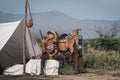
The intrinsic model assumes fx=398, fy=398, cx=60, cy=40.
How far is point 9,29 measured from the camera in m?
14.7

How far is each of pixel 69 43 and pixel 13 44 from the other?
6.92ft

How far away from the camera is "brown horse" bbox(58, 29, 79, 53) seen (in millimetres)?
14438

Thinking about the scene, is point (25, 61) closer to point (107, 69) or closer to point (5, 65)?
point (5, 65)

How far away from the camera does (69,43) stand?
47.8ft

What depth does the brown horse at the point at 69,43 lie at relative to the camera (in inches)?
568

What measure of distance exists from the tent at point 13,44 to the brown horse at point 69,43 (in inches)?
47.5

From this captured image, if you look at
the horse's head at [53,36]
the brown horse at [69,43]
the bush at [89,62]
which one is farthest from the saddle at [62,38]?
the bush at [89,62]

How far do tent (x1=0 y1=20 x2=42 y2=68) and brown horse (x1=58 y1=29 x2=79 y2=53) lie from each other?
121cm

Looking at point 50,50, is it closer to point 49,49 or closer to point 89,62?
point 49,49

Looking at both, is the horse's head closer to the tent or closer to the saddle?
the saddle

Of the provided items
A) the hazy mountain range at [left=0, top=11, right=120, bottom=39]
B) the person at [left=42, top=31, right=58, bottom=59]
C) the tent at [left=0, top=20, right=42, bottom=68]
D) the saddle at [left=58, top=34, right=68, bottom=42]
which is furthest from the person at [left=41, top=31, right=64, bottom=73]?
the hazy mountain range at [left=0, top=11, right=120, bottom=39]

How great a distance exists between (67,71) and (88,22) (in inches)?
975

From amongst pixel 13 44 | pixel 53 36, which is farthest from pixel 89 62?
pixel 13 44

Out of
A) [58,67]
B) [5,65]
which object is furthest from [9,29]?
[58,67]
